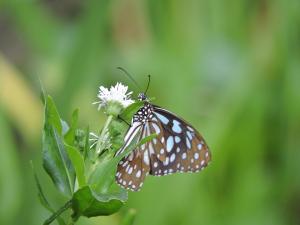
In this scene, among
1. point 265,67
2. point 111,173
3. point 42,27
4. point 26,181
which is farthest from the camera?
point 265,67

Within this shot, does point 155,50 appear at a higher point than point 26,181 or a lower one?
higher

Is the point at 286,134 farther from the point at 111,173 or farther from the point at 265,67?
the point at 111,173

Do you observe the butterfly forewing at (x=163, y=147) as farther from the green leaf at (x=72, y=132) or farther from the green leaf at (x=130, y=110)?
the green leaf at (x=72, y=132)

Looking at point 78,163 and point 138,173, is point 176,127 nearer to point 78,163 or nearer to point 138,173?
point 138,173

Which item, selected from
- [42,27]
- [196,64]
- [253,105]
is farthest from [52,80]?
[253,105]

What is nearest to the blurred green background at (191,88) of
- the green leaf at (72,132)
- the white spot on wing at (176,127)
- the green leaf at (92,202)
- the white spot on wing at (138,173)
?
the white spot on wing at (176,127)

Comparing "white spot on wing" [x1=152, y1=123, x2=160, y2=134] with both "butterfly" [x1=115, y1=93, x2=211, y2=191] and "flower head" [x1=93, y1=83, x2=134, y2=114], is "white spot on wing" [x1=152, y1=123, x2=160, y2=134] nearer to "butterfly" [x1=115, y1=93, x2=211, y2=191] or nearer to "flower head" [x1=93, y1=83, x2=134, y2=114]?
"butterfly" [x1=115, y1=93, x2=211, y2=191]

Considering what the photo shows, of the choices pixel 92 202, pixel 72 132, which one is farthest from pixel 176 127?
pixel 92 202
